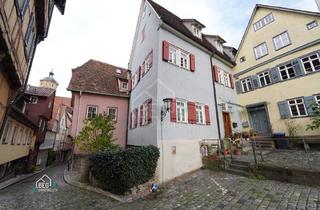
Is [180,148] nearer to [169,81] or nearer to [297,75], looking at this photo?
[169,81]

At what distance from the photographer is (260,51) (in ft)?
47.4

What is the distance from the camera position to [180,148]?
8719mm

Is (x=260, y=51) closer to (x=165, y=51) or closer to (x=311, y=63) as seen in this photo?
(x=311, y=63)

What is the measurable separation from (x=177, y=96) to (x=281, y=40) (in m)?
11.0

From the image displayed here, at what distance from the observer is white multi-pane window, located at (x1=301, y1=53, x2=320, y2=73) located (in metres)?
11.1

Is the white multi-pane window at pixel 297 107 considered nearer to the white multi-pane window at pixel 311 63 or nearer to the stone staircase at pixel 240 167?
the white multi-pane window at pixel 311 63

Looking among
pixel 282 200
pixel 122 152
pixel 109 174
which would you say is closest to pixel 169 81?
pixel 122 152

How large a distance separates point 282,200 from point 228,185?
6.23 feet

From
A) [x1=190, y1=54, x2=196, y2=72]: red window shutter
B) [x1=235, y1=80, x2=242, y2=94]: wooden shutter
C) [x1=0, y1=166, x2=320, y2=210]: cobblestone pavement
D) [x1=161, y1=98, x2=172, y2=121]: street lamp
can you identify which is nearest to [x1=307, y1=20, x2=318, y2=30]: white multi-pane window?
[x1=235, y1=80, x2=242, y2=94]: wooden shutter

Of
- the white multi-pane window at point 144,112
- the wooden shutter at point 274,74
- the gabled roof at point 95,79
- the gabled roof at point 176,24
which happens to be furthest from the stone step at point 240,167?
the gabled roof at point 95,79

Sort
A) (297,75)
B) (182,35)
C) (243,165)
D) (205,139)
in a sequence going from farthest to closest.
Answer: (297,75), (182,35), (205,139), (243,165)

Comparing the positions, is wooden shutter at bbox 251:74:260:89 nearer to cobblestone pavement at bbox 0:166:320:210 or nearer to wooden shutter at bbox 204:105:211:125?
wooden shutter at bbox 204:105:211:125

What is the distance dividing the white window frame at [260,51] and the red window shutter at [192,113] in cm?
924

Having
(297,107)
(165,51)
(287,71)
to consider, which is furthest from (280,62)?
(165,51)
